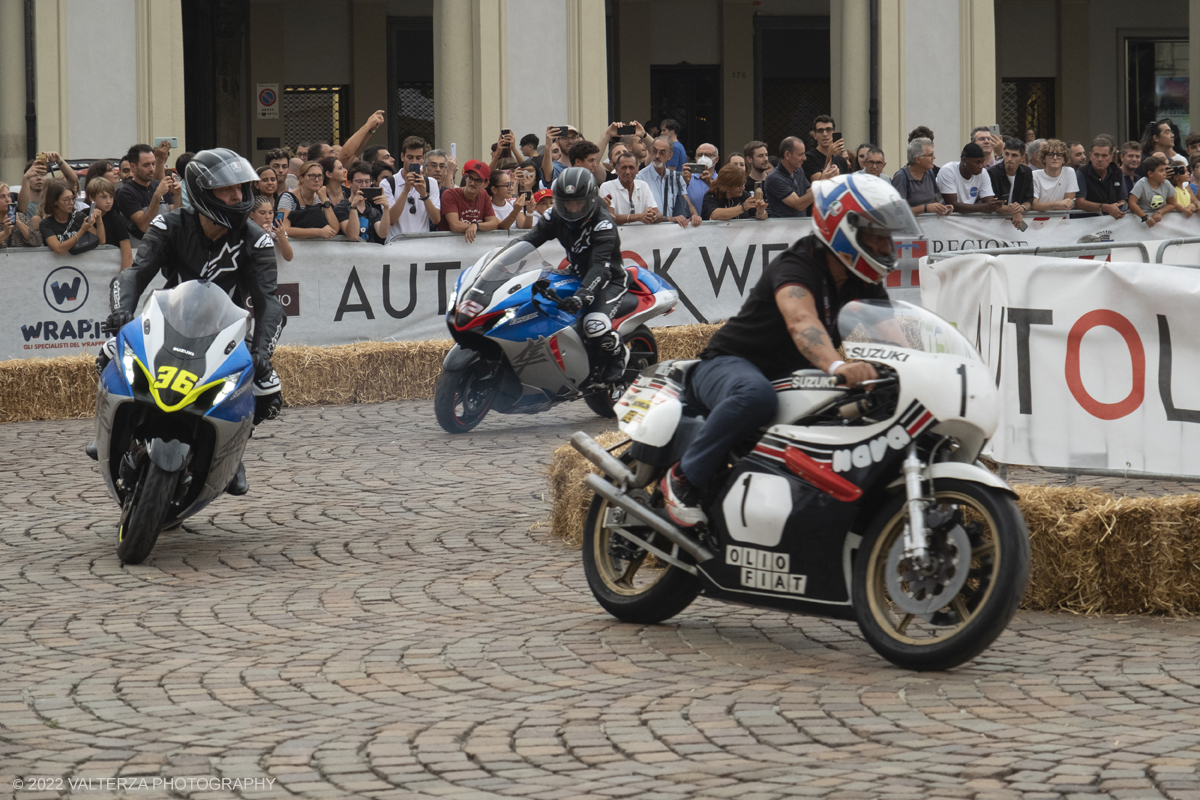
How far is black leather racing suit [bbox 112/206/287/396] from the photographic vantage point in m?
8.53

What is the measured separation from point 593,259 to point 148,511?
17.3 feet

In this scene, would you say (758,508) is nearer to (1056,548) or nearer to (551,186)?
(1056,548)

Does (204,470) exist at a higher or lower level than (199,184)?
lower

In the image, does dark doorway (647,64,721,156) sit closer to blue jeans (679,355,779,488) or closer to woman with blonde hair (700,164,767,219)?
woman with blonde hair (700,164,767,219)

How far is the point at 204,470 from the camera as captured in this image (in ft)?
26.3

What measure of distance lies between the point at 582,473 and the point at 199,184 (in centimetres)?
225

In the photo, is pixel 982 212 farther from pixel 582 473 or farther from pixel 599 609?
pixel 599 609

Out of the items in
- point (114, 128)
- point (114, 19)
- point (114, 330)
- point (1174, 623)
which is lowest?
point (1174, 623)

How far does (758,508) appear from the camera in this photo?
19.8ft

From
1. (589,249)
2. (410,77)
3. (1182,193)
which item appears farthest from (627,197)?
(410,77)

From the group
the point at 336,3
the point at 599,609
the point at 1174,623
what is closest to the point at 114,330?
the point at 599,609

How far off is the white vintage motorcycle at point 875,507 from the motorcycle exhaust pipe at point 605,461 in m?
0.09

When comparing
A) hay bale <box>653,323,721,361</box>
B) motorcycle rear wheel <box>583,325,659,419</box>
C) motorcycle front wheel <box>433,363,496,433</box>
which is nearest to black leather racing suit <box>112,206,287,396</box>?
motorcycle front wheel <box>433,363,496,433</box>

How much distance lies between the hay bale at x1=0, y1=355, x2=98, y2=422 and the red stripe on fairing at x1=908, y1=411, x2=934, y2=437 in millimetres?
9269
